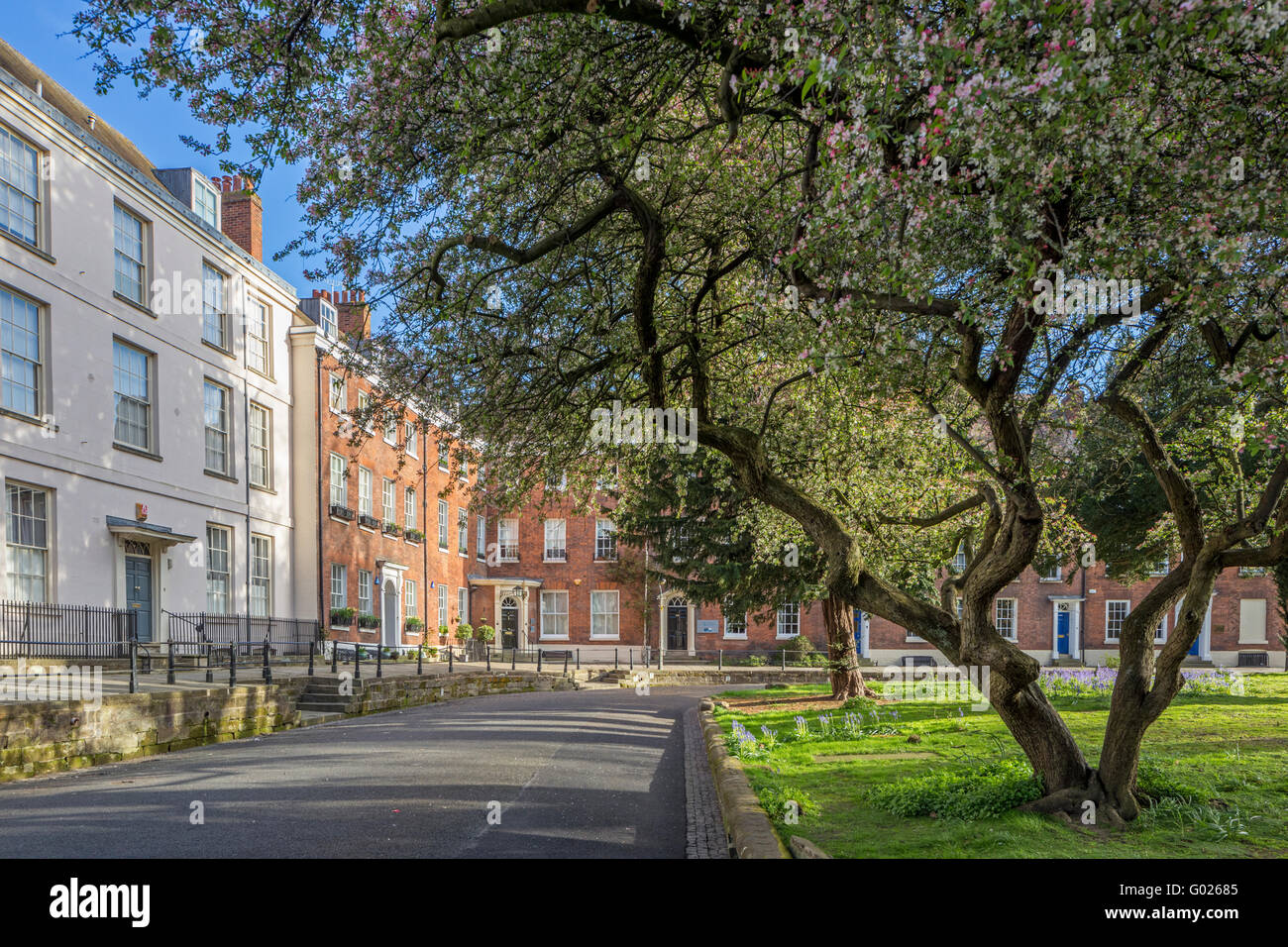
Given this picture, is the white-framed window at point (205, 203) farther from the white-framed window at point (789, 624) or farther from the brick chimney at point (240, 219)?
the white-framed window at point (789, 624)

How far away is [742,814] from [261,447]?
2381 centimetres

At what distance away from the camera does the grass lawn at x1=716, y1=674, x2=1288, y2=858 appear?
263 inches

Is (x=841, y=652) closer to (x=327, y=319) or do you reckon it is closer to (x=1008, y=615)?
(x=327, y=319)

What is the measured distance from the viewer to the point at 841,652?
70.2 feet

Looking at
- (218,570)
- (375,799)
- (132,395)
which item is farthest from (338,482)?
(375,799)

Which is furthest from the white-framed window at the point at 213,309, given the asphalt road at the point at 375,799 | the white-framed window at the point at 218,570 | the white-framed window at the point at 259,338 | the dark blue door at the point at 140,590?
the asphalt road at the point at 375,799

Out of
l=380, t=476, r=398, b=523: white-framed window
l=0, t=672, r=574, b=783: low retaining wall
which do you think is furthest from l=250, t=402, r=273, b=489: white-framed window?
l=0, t=672, r=574, b=783: low retaining wall

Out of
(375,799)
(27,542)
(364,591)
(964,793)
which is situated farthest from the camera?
(364,591)

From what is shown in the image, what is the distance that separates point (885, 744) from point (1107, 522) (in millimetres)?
13735

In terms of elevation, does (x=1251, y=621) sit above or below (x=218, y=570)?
below

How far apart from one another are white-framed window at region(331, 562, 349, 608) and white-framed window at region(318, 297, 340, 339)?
25.1 ft

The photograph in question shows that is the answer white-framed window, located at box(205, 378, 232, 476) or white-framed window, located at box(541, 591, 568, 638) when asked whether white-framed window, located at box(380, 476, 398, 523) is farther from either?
white-framed window, located at box(541, 591, 568, 638)

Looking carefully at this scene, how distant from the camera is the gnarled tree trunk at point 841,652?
21.5 m

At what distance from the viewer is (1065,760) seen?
7844mm
